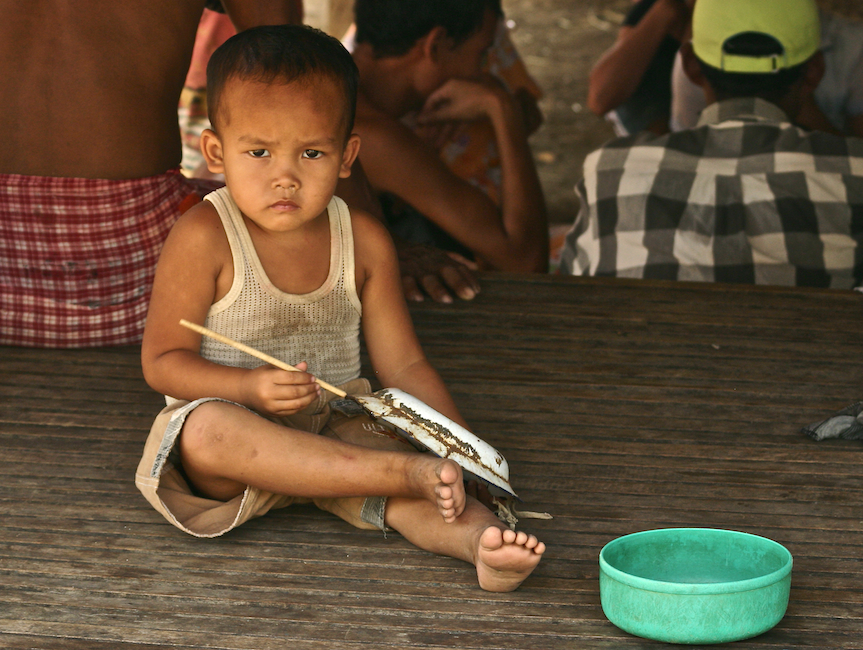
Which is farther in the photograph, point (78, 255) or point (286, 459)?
point (78, 255)

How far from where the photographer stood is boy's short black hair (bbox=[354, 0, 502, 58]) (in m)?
2.98

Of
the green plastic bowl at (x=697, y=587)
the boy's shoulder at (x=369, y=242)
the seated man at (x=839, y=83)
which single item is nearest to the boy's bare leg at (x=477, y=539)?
the green plastic bowl at (x=697, y=587)

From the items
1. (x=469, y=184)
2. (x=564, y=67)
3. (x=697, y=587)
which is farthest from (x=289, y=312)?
(x=564, y=67)

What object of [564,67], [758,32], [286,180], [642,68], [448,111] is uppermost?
[286,180]

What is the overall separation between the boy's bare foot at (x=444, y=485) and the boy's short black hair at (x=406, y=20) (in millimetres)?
1832

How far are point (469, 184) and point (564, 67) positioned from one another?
515cm

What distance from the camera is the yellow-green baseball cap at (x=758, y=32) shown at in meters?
2.98

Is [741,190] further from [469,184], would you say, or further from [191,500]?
[191,500]

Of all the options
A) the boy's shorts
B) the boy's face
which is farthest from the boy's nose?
the boy's shorts

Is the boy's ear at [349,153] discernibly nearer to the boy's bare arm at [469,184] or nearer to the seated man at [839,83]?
the boy's bare arm at [469,184]

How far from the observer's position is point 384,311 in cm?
187

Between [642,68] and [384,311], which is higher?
[384,311]

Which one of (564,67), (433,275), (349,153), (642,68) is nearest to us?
(349,153)

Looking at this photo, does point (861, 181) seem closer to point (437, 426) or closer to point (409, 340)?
point (409, 340)
